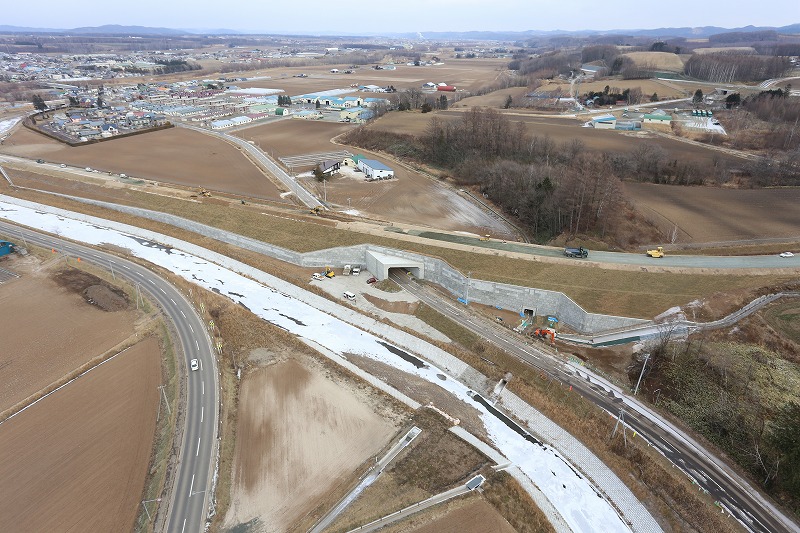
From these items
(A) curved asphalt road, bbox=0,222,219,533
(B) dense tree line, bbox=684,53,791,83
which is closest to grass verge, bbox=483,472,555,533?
(A) curved asphalt road, bbox=0,222,219,533

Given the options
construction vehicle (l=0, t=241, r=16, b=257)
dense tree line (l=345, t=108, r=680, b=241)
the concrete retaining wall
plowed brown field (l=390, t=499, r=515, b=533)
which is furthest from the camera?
dense tree line (l=345, t=108, r=680, b=241)

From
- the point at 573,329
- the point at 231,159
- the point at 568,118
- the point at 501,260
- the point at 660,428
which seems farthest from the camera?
the point at 568,118

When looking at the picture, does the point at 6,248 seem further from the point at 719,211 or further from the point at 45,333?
the point at 719,211

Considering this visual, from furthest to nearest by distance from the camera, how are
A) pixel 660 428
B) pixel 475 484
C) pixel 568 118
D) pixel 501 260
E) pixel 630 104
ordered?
pixel 630 104 → pixel 568 118 → pixel 501 260 → pixel 660 428 → pixel 475 484

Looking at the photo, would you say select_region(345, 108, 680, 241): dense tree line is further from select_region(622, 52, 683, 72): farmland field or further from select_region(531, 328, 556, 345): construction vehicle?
select_region(622, 52, 683, 72): farmland field

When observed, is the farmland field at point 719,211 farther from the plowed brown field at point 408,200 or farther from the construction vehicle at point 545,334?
the construction vehicle at point 545,334

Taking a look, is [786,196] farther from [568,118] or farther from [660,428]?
[568,118]

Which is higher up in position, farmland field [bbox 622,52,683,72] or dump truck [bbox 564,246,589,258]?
farmland field [bbox 622,52,683,72]

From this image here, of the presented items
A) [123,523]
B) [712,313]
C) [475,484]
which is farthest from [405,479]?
[712,313]
